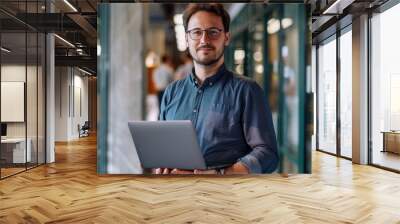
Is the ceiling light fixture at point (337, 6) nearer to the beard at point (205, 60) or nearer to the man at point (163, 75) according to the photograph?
the beard at point (205, 60)

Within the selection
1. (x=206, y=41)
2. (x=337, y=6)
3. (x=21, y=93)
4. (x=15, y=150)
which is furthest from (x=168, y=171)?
(x=337, y=6)

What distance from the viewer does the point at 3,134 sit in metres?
6.74

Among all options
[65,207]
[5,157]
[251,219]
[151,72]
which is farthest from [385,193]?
[5,157]

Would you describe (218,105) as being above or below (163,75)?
below

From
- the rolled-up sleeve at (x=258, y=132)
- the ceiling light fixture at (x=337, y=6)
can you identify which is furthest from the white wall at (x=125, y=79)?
the ceiling light fixture at (x=337, y=6)

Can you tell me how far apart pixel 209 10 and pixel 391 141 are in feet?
14.3

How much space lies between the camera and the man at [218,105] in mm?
5656

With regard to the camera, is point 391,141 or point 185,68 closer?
point 185,68

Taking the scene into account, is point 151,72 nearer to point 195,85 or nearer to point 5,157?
point 195,85

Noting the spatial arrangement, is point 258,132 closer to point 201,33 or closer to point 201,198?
point 201,198

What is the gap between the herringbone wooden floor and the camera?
406 centimetres

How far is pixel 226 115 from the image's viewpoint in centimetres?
565

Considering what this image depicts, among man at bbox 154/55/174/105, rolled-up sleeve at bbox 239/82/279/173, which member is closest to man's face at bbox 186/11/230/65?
man at bbox 154/55/174/105

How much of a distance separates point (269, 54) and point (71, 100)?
12.3 metres
